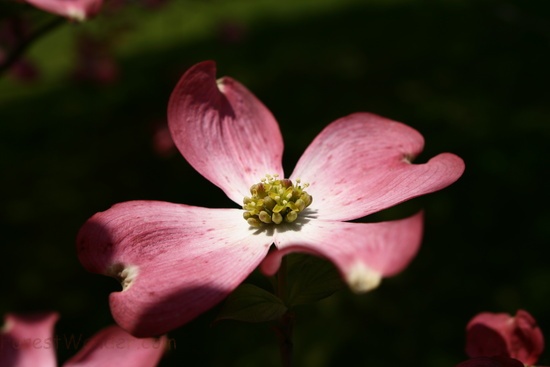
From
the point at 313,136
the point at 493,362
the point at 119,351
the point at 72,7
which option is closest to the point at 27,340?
the point at 119,351

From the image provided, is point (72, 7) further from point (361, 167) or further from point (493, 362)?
point (493, 362)

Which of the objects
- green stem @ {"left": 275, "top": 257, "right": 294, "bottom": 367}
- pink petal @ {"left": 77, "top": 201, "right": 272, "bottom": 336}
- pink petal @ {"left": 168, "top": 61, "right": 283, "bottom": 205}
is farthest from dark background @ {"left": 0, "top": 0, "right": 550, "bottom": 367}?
green stem @ {"left": 275, "top": 257, "right": 294, "bottom": 367}

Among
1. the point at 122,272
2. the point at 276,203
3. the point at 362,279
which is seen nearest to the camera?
the point at 362,279

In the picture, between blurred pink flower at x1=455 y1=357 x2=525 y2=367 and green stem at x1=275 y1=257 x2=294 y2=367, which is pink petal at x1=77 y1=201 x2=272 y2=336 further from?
blurred pink flower at x1=455 y1=357 x2=525 y2=367

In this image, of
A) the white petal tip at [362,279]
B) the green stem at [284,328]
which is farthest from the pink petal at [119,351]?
the white petal tip at [362,279]

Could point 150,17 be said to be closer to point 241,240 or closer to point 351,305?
point 351,305

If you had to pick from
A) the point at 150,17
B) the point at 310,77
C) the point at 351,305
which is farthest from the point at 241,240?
the point at 150,17
